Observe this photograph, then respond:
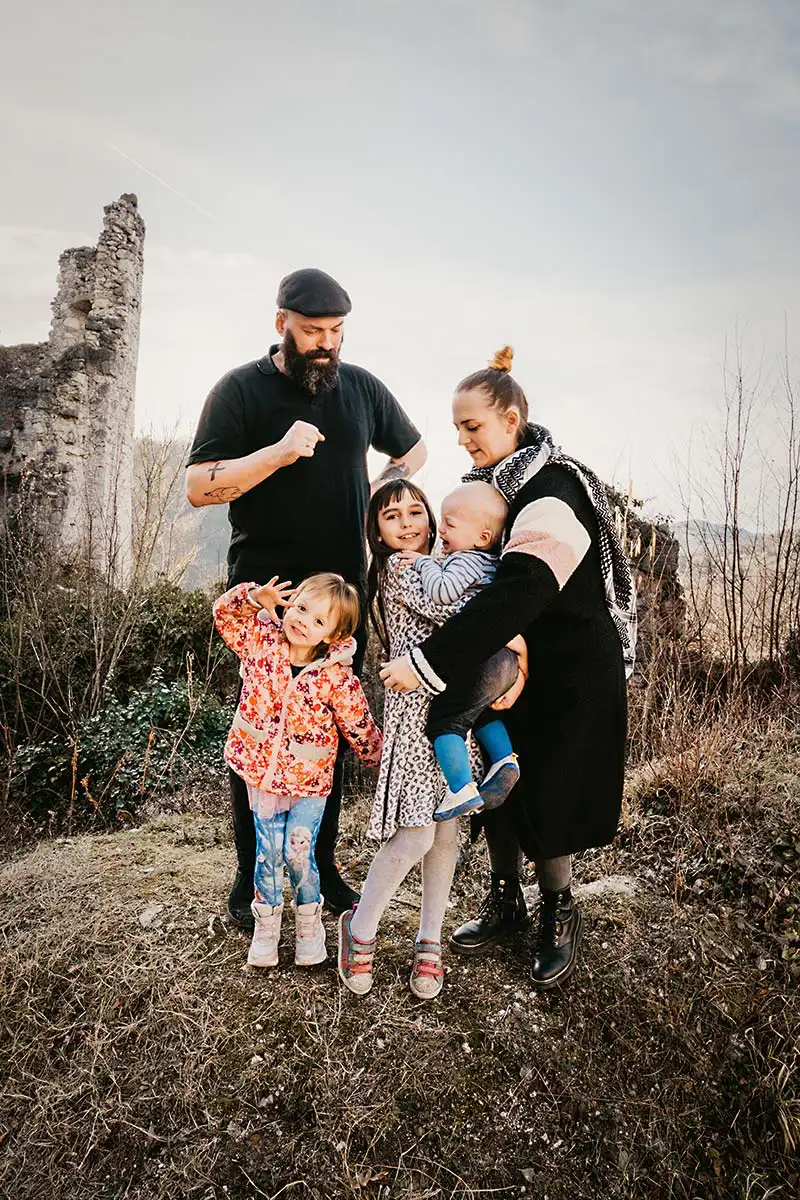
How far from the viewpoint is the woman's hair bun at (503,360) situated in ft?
7.30

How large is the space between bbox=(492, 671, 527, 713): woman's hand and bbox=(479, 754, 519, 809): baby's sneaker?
0.52 feet

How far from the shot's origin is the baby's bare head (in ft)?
7.34

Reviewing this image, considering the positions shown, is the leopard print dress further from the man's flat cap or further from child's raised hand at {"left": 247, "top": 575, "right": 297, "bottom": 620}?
the man's flat cap

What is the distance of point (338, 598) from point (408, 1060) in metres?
1.48

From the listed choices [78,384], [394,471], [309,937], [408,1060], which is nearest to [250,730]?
[309,937]

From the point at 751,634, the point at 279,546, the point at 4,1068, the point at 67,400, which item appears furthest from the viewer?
the point at 67,400

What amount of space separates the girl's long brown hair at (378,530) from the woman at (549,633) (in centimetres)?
20

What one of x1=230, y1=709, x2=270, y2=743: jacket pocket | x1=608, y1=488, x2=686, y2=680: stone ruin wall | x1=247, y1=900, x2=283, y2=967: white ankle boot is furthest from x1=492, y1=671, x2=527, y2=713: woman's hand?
x1=608, y1=488, x2=686, y2=680: stone ruin wall

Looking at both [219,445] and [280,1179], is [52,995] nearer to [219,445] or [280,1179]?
[280,1179]

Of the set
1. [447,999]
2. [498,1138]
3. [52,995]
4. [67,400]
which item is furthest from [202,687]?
[67,400]

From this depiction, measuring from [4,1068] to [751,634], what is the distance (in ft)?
20.3

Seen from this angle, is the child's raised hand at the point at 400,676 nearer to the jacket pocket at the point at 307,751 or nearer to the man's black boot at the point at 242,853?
the jacket pocket at the point at 307,751

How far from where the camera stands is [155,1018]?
2.40m

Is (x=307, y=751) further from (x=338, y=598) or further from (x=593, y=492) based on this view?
(x=593, y=492)
